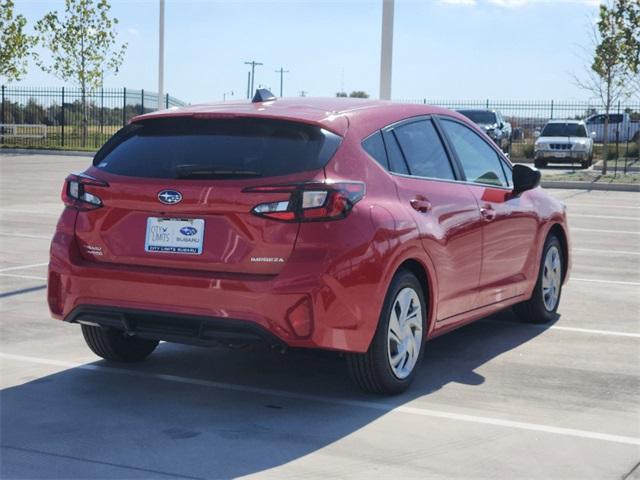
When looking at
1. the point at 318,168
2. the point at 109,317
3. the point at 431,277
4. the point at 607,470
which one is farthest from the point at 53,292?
the point at 607,470

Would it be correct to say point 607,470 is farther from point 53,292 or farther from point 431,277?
point 53,292

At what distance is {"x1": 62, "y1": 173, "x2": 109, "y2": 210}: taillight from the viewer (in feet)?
19.6

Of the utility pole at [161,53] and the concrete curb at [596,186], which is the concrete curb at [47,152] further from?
the concrete curb at [596,186]

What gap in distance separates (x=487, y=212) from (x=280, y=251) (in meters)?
2.15

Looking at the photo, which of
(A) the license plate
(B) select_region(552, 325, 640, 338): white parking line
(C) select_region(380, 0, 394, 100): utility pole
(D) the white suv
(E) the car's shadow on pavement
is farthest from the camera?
(D) the white suv

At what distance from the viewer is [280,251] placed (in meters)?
5.48

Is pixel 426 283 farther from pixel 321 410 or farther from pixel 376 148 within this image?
pixel 321 410

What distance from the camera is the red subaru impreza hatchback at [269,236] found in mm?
5500

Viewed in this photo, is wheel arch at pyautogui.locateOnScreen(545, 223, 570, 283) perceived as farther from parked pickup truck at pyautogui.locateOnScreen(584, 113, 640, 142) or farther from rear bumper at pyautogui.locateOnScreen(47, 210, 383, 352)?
parked pickup truck at pyautogui.locateOnScreen(584, 113, 640, 142)

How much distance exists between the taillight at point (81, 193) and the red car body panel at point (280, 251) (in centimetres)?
3

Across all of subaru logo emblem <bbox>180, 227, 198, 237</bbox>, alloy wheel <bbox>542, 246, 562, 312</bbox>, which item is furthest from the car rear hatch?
alloy wheel <bbox>542, 246, 562, 312</bbox>

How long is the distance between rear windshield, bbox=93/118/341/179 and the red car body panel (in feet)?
0.20

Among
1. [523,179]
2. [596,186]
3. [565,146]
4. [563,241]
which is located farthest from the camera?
[565,146]

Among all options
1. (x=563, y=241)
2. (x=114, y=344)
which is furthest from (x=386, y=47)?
(x=114, y=344)
